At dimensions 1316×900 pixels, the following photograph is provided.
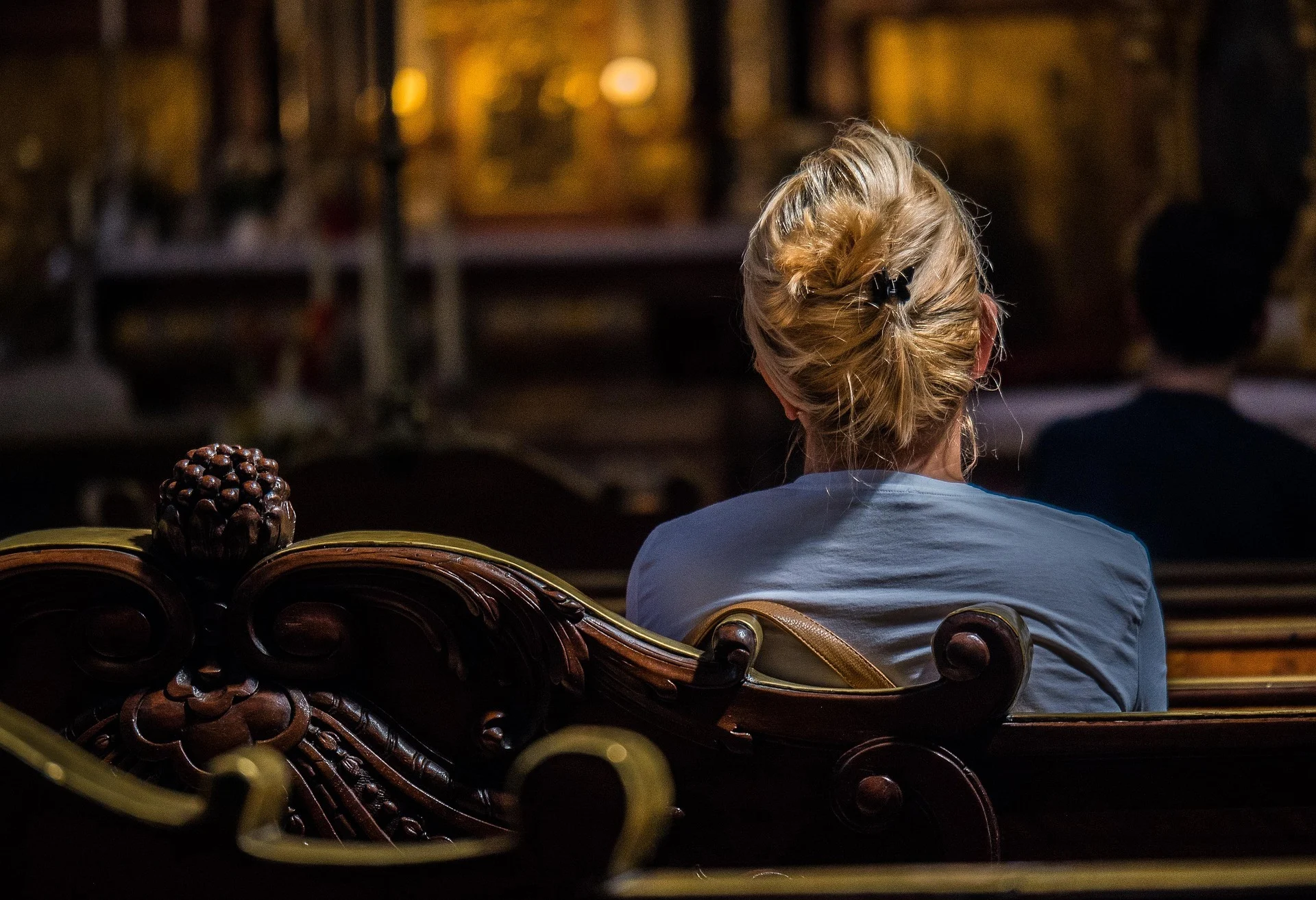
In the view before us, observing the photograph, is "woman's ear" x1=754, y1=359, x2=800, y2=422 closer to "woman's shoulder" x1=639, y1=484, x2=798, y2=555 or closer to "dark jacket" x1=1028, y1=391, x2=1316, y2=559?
"woman's shoulder" x1=639, y1=484, x2=798, y2=555

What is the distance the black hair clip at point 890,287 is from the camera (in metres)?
0.93

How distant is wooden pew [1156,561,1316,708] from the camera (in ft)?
3.42

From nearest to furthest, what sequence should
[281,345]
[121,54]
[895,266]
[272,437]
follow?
[895,266]
[272,437]
[281,345]
[121,54]

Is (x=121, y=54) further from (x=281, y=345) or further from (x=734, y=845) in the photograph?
(x=734, y=845)

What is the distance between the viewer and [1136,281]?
1881mm

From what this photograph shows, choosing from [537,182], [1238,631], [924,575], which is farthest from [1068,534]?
[537,182]

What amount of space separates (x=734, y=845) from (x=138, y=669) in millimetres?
341

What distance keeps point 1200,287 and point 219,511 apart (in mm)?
1428

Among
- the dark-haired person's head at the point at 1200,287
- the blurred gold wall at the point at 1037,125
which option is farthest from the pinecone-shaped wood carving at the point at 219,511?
the blurred gold wall at the point at 1037,125

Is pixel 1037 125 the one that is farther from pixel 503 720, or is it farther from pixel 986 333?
pixel 503 720

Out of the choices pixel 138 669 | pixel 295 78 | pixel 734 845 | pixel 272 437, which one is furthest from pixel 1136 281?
pixel 295 78

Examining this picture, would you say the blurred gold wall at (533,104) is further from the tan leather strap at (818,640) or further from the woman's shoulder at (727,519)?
the tan leather strap at (818,640)

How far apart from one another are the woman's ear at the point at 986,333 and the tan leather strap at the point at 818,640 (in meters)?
0.26

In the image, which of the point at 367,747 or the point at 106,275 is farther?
the point at 106,275
